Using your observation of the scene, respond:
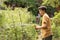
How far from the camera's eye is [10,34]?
789 centimetres

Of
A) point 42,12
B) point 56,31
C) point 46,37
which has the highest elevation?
point 42,12

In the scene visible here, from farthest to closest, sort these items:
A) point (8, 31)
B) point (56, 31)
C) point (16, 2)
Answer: point (16, 2) → point (56, 31) → point (8, 31)

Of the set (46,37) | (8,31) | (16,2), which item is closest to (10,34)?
(8,31)

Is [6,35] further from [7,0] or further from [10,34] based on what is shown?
[7,0]

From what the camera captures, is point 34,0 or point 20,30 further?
point 34,0

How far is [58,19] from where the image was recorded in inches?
468

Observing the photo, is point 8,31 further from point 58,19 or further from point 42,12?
point 58,19

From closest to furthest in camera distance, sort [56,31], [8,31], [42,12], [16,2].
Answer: [42,12], [8,31], [56,31], [16,2]

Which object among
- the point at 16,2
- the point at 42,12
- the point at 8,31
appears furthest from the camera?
the point at 16,2

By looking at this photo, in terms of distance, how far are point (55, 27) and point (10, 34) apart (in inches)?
152

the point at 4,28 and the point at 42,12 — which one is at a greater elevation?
the point at 42,12

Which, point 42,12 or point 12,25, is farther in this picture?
point 12,25

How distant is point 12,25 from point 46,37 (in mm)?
1437

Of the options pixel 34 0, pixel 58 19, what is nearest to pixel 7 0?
pixel 34 0
